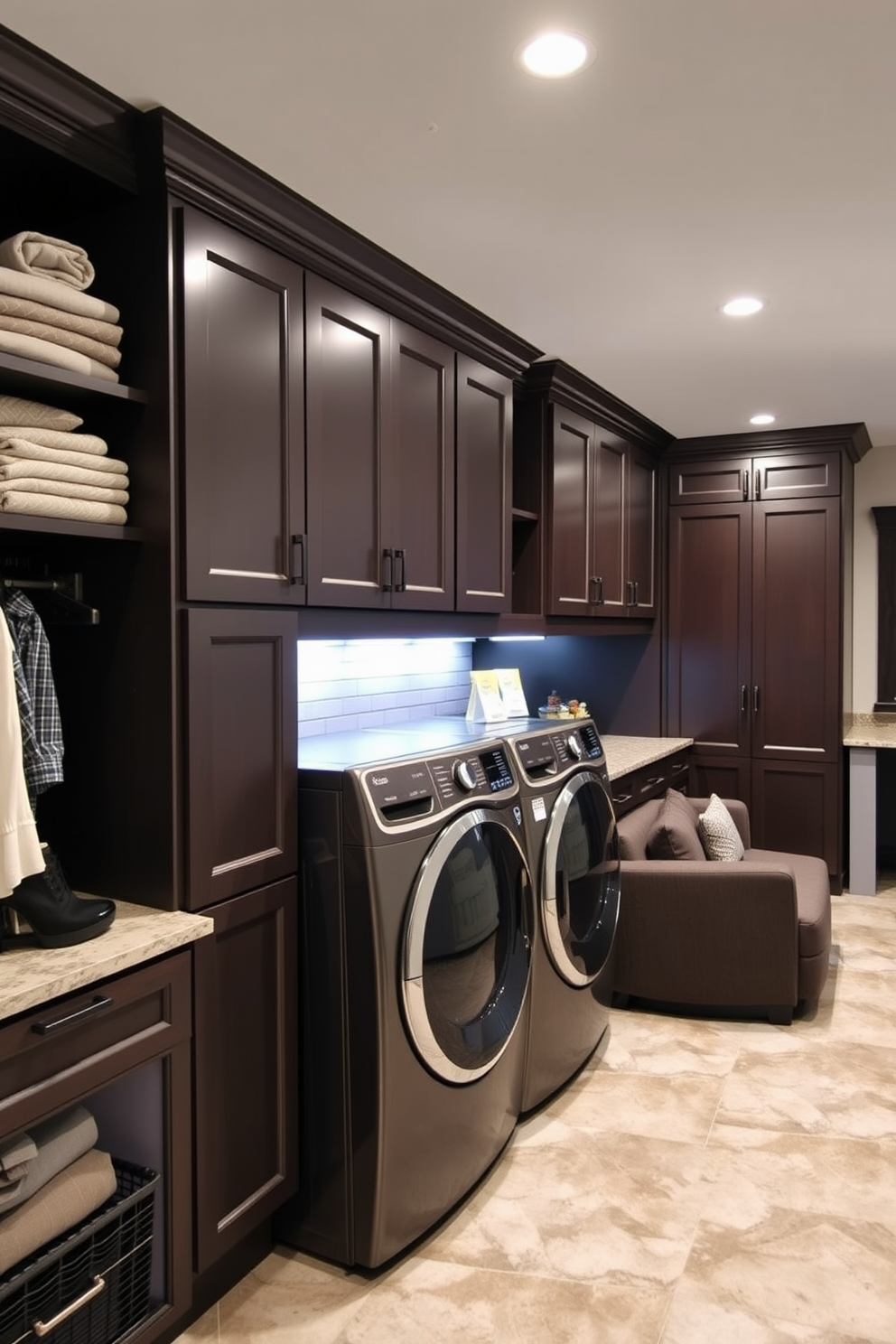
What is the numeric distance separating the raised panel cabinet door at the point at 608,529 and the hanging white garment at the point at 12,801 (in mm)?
2999

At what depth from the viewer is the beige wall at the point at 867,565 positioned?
566cm

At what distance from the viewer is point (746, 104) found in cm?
195

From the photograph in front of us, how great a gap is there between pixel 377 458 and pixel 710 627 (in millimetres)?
3122

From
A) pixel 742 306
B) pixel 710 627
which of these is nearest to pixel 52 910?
pixel 742 306

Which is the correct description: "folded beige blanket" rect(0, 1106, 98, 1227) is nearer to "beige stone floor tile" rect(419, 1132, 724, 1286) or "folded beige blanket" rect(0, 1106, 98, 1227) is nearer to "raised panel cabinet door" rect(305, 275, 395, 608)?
"beige stone floor tile" rect(419, 1132, 724, 1286)

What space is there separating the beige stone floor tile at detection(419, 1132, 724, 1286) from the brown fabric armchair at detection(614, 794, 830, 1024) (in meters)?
0.86

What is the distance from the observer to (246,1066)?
7.03 ft

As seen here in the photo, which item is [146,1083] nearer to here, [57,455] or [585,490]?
[57,455]

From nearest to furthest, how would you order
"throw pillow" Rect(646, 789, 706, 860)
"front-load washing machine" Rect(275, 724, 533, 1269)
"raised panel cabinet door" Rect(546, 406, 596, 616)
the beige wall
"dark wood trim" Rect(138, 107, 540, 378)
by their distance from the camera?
"dark wood trim" Rect(138, 107, 540, 378), "front-load washing machine" Rect(275, 724, 533, 1269), "throw pillow" Rect(646, 789, 706, 860), "raised panel cabinet door" Rect(546, 406, 596, 616), the beige wall

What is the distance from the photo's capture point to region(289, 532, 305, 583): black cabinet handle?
7.68 ft

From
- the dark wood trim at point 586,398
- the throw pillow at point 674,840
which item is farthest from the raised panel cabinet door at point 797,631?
the throw pillow at point 674,840

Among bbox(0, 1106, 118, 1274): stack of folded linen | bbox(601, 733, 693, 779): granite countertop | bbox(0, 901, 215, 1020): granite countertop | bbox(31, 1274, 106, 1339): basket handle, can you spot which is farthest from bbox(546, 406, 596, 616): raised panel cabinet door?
bbox(31, 1274, 106, 1339): basket handle

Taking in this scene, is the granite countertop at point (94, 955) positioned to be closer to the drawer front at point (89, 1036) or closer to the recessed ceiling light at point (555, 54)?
the drawer front at point (89, 1036)

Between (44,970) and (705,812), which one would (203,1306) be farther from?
(705,812)
